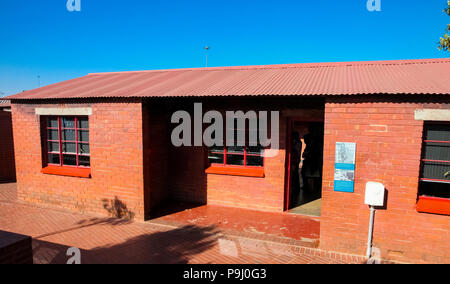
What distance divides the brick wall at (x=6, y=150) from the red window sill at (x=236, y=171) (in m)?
8.75


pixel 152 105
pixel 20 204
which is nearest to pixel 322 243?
pixel 152 105

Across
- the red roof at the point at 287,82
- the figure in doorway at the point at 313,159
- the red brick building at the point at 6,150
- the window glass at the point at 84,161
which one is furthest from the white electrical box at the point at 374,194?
the red brick building at the point at 6,150

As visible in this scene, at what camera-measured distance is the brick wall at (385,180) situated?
4.47 meters

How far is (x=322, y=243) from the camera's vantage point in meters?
5.04

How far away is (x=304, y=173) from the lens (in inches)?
370

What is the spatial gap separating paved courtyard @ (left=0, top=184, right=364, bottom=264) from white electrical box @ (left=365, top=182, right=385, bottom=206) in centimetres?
106

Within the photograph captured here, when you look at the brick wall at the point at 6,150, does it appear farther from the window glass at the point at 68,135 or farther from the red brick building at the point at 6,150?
the window glass at the point at 68,135

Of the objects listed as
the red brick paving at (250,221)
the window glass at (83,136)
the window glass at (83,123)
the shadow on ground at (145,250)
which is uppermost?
the window glass at (83,123)

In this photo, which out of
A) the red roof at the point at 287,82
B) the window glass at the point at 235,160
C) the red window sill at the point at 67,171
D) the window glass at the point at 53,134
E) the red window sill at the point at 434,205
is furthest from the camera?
the window glass at the point at 53,134

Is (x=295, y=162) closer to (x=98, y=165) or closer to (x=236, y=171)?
(x=236, y=171)

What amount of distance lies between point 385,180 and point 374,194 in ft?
1.15

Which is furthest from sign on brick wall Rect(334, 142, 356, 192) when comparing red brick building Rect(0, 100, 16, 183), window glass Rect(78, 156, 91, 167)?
red brick building Rect(0, 100, 16, 183)

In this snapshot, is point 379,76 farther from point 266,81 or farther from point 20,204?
point 20,204

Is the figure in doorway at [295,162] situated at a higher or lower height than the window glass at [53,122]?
lower
